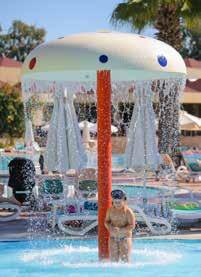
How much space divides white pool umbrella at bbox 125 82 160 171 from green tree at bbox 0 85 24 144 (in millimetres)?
21071

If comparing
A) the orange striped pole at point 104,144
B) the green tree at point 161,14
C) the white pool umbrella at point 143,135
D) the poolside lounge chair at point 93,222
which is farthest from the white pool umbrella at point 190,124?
the orange striped pole at point 104,144

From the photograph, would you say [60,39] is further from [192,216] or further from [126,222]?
[192,216]

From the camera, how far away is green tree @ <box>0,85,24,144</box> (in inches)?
1328

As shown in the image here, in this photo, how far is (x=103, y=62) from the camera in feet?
24.1

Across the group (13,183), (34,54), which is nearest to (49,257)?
(34,54)

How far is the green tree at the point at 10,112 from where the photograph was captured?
33719 mm

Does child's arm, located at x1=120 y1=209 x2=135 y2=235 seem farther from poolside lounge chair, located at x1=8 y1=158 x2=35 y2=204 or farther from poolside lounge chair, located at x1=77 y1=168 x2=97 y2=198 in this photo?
poolside lounge chair, located at x1=8 y1=158 x2=35 y2=204

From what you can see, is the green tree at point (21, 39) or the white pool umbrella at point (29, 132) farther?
the green tree at point (21, 39)

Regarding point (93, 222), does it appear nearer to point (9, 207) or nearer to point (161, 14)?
point (9, 207)

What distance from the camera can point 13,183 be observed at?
13.6 metres

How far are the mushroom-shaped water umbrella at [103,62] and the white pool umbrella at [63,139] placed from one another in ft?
15.7

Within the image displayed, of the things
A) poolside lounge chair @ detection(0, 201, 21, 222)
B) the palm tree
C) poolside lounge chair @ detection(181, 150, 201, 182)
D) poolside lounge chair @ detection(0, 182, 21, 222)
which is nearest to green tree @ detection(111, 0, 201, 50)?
the palm tree

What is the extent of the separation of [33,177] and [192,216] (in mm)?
4076

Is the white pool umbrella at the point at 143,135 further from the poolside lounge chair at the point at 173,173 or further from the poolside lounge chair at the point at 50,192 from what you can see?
the poolside lounge chair at the point at 173,173
